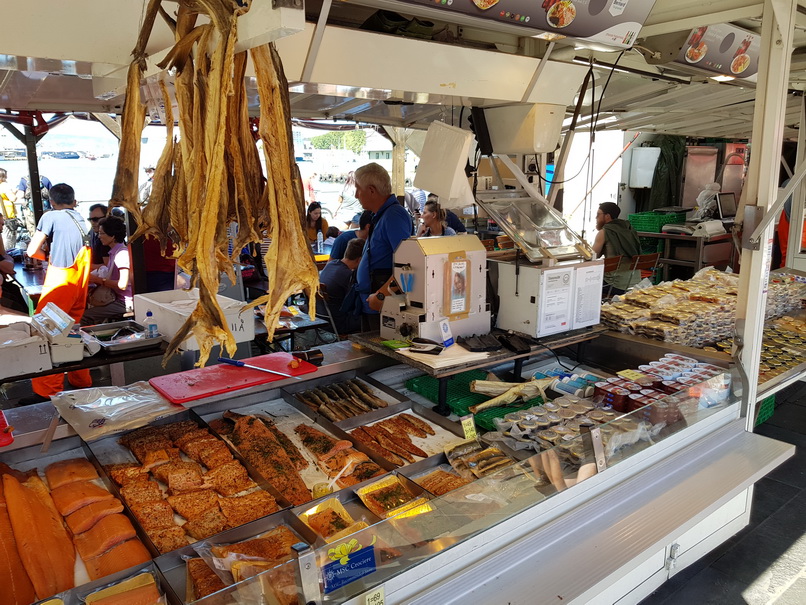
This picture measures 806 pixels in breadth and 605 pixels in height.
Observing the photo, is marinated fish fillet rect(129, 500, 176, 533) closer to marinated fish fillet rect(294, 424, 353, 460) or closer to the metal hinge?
marinated fish fillet rect(294, 424, 353, 460)

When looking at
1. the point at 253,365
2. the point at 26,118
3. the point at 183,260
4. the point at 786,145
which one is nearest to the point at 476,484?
the point at 183,260

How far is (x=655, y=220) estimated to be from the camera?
11.1m

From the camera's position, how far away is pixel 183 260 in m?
1.51

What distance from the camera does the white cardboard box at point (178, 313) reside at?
3.83 m

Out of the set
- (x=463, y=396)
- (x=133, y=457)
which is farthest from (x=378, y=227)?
(x=133, y=457)

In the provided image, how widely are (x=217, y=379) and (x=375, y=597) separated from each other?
1.79 metres

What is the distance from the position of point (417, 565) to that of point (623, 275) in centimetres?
686

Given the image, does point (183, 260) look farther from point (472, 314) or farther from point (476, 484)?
point (472, 314)

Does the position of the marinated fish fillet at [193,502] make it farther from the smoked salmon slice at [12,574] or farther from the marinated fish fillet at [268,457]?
the smoked salmon slice at [12,574]

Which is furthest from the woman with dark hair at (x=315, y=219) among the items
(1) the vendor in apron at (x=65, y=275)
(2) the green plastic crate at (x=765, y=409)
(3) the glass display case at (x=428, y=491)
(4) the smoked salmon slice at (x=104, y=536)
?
(4) the smoked salmon slice at (x=104, y=536)

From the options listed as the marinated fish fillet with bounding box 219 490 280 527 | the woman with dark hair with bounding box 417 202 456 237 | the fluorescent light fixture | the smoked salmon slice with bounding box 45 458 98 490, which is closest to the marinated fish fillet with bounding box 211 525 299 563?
the marinated fish fillet with bounding box 219 490 280 527

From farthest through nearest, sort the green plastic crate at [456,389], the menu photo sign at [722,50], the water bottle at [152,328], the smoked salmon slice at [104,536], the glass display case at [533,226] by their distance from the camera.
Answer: the menu photo sign at [722,50]
the water bottle at [152,328]
the glass display case at [533,226]
the green plastic crate at [456,389]
the smoked salmon slice at [104,536]

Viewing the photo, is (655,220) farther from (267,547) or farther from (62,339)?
(267,547)

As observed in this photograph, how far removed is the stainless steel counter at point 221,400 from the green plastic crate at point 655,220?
29.6 feet
